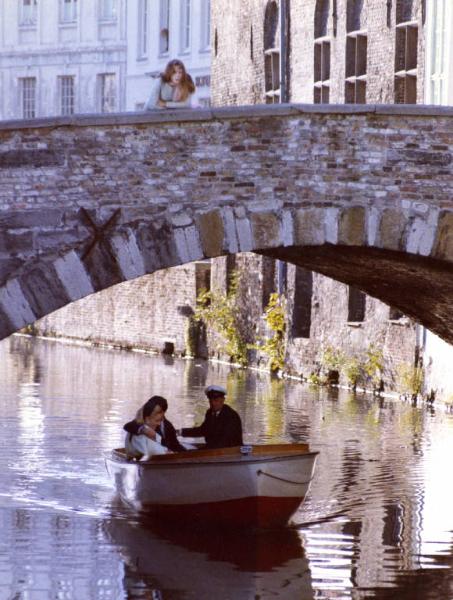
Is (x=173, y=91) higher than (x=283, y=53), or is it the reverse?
(x=283, y=53)

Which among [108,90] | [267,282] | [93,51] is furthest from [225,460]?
[93,51]

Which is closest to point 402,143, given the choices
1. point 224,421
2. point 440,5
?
point 224,421

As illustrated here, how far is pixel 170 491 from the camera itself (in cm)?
1781

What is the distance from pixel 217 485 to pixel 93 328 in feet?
87.8

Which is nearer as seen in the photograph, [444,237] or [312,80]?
[444,237]

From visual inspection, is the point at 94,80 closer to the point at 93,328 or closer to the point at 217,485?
the point at 93,328

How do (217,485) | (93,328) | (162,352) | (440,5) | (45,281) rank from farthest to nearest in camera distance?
(93,328) < (162,352) < (440,5) < (217,485) < (45,281)

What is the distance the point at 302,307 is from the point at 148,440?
14.9 m

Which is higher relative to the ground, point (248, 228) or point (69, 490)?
point (248, 228)

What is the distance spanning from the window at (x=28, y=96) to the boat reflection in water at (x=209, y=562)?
3137 centimetres

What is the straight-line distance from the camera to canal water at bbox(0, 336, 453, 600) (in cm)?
1525

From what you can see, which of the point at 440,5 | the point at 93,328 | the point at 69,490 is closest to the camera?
the point at 69,490

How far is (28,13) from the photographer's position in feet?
→ 160

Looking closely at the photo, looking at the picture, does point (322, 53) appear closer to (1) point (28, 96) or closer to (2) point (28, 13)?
(1) point (28, 96)
